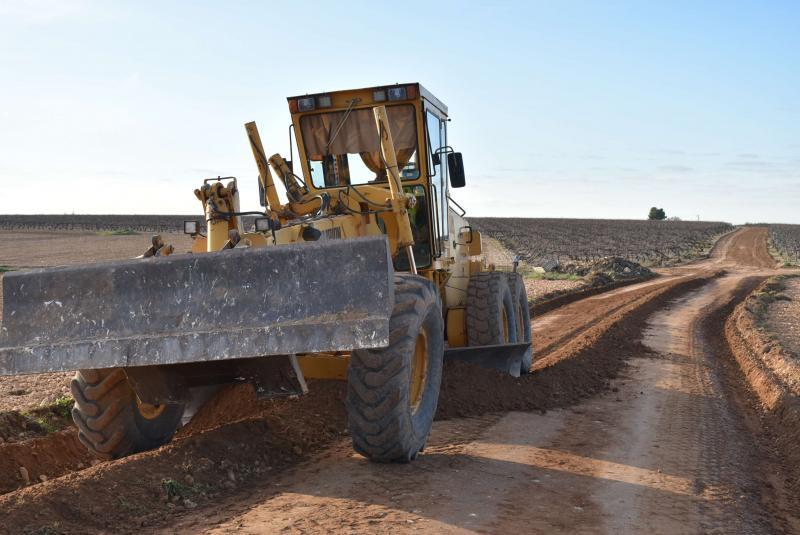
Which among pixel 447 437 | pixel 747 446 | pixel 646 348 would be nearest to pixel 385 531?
pixel 447 437

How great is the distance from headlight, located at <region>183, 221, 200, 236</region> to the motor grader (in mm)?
26

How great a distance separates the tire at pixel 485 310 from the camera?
10086mm

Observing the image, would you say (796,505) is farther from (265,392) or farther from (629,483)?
(265,392)

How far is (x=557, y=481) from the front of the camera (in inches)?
254

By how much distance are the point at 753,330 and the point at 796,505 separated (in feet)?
34.3

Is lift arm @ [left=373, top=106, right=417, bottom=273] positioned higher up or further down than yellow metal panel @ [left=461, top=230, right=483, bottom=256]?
higher up

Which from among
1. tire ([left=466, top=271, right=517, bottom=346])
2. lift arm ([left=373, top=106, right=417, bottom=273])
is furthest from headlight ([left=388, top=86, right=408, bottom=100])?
tire ([left=466, top=271, right=517, bottom=346])

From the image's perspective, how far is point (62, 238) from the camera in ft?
219

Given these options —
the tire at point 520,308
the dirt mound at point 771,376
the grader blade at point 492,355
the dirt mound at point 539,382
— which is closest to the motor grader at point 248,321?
the grader blade at point 492,355

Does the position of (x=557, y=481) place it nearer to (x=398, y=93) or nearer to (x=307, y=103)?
(x=398, y=93)

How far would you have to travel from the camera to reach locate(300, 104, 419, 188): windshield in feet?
30.7

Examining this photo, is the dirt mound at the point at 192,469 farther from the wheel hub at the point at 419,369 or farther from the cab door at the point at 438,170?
the cab door at the point at 438,170

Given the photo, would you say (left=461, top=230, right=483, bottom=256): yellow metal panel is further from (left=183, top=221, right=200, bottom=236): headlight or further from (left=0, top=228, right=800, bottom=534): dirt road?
(left=183, top=221, right=200, bottom=236): headlight

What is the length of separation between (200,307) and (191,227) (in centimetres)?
173
